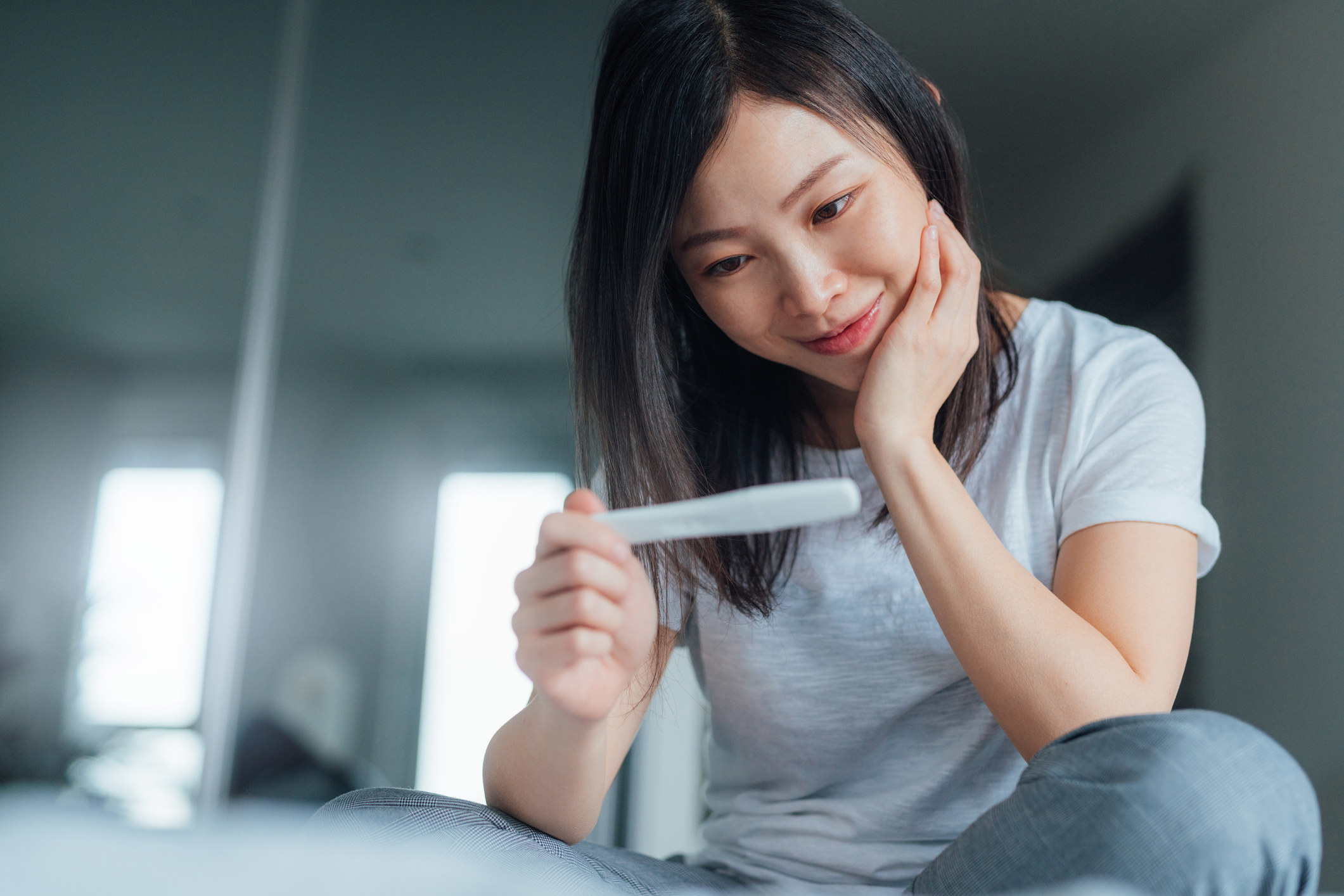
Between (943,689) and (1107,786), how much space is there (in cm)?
42

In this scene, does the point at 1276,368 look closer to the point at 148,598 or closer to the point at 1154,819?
the point at 1154,819

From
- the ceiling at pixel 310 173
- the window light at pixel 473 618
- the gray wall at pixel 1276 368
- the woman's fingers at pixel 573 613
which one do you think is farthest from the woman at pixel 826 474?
the ceiling at pixel 310 173

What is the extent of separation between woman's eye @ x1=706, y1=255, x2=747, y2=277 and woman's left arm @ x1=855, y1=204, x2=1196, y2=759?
0.14 meters

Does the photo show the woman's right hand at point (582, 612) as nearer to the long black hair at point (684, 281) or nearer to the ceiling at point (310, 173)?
the long black hair at point (684, 281)

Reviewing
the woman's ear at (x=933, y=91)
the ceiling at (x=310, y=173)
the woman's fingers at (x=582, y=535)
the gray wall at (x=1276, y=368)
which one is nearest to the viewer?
the woman's fingers at (x=582, y=535)

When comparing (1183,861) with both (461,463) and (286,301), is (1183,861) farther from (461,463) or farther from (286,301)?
(286,301)

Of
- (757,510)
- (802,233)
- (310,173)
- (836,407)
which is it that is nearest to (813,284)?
(802,233)

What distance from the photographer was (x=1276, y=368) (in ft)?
3.82

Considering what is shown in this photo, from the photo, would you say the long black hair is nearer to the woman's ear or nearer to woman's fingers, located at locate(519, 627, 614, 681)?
the woman's ear

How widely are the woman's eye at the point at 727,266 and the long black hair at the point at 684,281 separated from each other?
0.05m

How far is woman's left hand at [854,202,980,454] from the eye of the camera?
2.55 ft

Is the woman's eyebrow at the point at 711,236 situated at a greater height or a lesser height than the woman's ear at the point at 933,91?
lesser

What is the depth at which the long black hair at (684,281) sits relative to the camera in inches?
31.5

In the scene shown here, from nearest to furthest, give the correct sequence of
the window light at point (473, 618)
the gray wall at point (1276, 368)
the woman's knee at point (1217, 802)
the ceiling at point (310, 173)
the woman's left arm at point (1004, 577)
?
the woman's knee at point (1217, 802)
the woman's left arm at point (1004, 577)
the gray wall at point (1276, 368)
the window light at point (473, 618)
the ceiling at point (310, 173)
